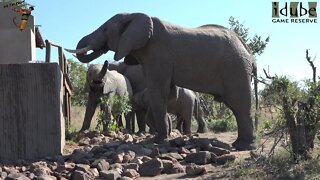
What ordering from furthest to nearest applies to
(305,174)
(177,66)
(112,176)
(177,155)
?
(177,66) → (177,155) → (112,176) → (305,174)

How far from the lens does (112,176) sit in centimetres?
638

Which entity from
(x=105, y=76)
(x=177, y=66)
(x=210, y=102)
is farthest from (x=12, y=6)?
(x=210, y=102)

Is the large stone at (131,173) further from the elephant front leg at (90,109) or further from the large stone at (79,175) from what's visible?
the elephant front leg at (90,109)

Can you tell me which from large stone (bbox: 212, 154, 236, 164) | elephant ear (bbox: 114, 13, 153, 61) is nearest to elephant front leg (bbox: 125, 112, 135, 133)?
elephant ear (bbox: 114, 13, 153, 61)

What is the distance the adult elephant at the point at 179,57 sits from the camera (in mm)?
9188

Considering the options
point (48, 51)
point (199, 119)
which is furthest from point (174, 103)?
point (48, 51)

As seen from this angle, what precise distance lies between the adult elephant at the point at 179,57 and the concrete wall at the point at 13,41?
13.4 ft

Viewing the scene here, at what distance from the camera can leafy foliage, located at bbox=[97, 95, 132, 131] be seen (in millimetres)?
11727

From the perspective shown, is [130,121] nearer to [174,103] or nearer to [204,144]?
[174,103]

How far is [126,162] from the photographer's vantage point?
293 inches

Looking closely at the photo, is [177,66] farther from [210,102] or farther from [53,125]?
[210,102]

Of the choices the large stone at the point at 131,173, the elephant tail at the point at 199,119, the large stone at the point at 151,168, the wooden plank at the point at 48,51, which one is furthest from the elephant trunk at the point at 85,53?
the elephant tail at the point at 199,119

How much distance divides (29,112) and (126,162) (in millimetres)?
1826

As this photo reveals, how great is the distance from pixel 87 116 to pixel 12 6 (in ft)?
14.4
